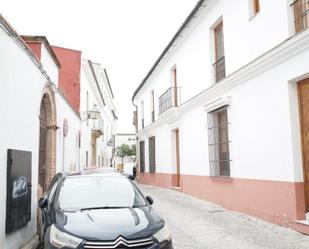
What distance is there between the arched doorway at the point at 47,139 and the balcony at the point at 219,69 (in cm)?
533

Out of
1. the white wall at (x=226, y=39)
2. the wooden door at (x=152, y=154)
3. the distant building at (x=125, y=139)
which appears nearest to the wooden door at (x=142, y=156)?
the wooden door at (x=152, y=154)

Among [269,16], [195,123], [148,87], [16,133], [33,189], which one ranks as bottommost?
[33,189]

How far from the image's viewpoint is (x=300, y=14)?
841 centimetres

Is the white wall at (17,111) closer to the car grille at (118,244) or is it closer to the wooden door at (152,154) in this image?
the car grille at (118,244)

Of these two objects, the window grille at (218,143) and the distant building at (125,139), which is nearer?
the window grille at (218,143)

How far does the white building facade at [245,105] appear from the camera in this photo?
27.5 ft

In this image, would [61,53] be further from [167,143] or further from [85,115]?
[167,143]

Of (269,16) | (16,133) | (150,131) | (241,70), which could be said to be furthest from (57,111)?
(150,131)

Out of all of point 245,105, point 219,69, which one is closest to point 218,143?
point 219,69

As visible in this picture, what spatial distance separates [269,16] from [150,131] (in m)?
15.1

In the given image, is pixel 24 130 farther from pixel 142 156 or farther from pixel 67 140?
pixel 142 156

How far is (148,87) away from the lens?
982 inches

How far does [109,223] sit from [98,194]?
48.9 inches

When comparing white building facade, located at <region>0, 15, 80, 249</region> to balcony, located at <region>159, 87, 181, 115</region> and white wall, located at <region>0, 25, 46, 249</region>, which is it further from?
balcony, located at <region>159, 87, 181, 115</region>
